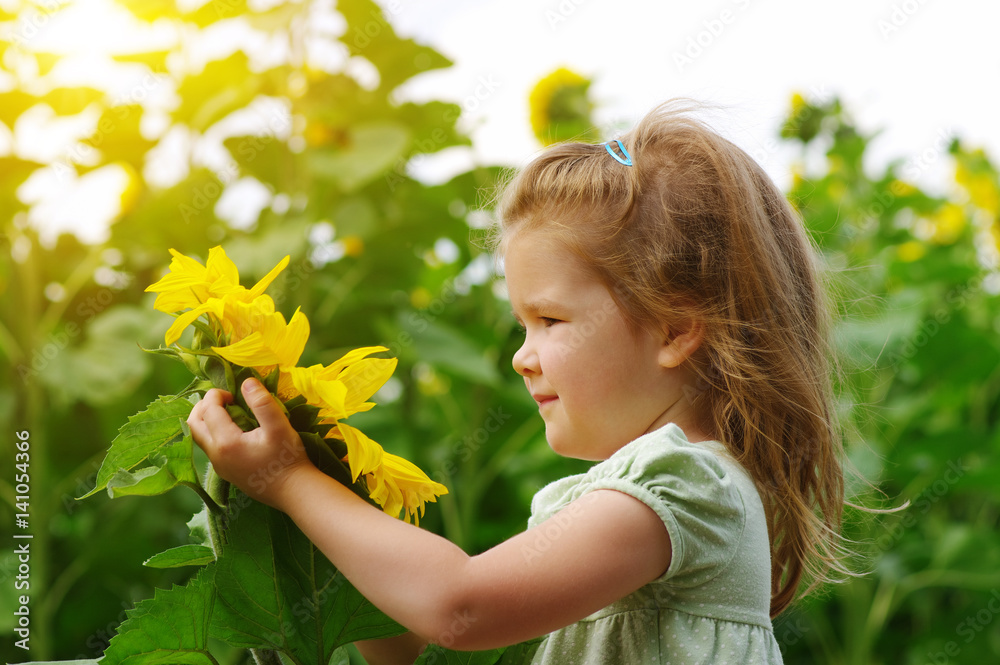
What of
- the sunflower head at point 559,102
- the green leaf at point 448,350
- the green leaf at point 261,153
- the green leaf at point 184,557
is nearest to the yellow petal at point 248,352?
the green leaf at point 184,557

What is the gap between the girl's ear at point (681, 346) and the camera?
0.81 m

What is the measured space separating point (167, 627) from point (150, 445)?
0.13 m

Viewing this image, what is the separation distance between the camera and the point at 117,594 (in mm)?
1741

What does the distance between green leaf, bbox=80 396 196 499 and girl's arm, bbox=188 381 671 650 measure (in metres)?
0.02

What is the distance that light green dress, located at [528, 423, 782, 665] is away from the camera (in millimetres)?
663

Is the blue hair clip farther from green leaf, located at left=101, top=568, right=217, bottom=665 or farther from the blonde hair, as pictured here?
green leaf, located at left=101, top=568, right=217, bottom=665

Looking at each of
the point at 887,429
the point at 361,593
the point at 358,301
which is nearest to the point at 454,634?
the point at 361,593

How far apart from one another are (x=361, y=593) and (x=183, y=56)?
1.54m

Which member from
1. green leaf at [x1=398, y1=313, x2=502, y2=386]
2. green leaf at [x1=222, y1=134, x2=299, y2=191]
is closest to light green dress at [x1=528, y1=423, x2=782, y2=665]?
green leaf at [x1=398, y1=313, x2=502, y2=386]

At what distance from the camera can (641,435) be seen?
2.66 feet

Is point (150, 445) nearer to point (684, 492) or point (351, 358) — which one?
point (351, 358)

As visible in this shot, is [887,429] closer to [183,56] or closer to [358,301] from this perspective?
[358,301]

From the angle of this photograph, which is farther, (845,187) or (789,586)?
(845,187)

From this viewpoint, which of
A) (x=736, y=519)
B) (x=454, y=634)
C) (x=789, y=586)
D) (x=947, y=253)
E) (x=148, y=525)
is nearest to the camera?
(x=454, y=634)
